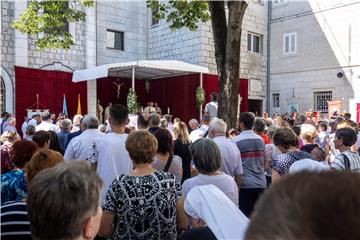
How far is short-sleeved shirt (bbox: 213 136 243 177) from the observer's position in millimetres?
4539

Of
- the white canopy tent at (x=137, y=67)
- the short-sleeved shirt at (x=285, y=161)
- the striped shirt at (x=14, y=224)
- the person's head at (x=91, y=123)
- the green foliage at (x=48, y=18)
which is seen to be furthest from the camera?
the white canopy tent at (x=137, y=67)

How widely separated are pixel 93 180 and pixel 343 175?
141cm

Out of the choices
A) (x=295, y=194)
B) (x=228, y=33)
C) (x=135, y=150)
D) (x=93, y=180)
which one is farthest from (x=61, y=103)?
(x=295, y=194)

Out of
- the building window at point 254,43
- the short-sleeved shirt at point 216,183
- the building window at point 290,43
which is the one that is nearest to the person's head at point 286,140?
the short-sleeved shirt at point 216,183

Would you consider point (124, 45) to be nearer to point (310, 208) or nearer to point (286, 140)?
point (286, 140)

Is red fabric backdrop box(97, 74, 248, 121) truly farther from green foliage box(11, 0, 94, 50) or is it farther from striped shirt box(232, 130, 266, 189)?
striped shirt box(232, 130, 266, 189)

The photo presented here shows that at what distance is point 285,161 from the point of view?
12.6 feet

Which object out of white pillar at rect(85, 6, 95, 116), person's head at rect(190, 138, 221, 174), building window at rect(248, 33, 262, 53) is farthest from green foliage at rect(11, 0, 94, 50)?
building window at rect(248, 33, 262, 53)

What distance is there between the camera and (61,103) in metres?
16.8

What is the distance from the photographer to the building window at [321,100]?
64.8 feet

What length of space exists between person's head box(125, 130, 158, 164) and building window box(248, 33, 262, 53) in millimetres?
19399

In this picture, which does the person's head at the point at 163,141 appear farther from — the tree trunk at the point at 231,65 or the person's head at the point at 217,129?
the tree trunk at the point at 231,65

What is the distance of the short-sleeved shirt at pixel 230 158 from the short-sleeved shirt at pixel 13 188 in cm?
236

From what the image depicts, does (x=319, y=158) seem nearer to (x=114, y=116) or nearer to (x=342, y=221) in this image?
(x=114, y=116)
